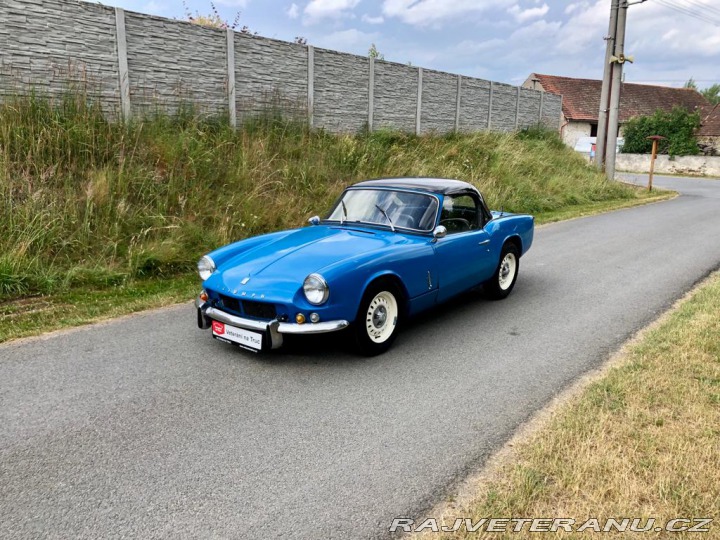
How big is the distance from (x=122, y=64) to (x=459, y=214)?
261 inches

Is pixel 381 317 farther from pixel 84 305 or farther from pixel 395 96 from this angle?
pixel 395 96

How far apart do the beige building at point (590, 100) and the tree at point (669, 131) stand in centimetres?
404

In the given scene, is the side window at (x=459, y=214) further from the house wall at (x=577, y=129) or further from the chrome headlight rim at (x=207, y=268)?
the house wall at (x=577, y=129)

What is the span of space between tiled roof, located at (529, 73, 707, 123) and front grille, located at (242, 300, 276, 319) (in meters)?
41.6

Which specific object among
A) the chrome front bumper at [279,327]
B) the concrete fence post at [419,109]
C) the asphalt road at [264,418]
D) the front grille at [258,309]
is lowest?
the asphalt road at [264,418]

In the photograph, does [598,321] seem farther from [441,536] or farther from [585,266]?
[441,536]

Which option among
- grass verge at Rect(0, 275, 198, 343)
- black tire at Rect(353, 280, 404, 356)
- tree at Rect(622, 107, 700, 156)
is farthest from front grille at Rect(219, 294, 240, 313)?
tree at Rect(622, 107, 700, 156)

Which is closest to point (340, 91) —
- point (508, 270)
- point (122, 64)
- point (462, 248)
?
point (122, 64)

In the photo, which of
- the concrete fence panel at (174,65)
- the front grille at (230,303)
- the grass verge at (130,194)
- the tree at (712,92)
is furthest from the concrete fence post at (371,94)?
the tree at (712,92)

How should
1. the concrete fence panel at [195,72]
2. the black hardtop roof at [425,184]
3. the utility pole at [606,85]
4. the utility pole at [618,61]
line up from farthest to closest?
the utility pole at [606,85]
the utility pole at [618,61]
the concrete fence panel at [195,72]
the black hardtop roof at [425,184]

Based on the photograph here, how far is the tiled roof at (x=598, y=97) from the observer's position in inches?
1640

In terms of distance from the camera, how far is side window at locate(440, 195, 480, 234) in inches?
209

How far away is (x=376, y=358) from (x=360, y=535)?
208cm

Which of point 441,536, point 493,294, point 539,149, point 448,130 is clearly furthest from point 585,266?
point 539,149
